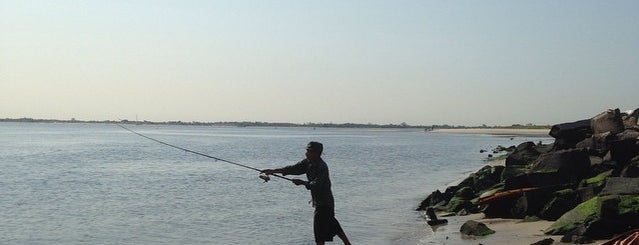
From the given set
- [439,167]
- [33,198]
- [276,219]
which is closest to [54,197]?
[33,198]

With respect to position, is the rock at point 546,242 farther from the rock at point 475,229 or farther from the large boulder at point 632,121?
the large boulder at point 632,121

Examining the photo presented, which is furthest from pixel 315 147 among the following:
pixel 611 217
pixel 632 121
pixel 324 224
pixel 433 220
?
pixel 632 121

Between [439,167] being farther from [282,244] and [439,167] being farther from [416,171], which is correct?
[282,244]

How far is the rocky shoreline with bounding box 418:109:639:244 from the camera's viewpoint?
11016 millimetres

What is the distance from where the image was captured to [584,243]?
1080cm

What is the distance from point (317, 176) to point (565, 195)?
266 inches

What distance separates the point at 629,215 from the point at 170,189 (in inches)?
799

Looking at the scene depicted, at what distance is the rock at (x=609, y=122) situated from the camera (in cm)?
1908

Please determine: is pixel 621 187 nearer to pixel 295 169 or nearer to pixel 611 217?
pixel 611 217

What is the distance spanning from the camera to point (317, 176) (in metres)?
9.27

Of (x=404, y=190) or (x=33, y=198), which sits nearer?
(x=33, y=198)

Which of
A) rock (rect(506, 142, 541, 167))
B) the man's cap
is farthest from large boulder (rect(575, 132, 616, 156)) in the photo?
the man's cap

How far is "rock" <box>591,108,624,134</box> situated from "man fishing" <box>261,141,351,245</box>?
12.3 meters

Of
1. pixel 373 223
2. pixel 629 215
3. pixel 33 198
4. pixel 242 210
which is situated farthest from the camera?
pixel 33 198
